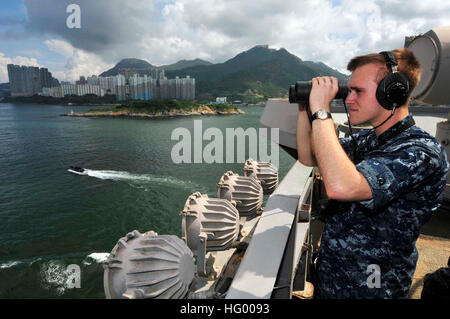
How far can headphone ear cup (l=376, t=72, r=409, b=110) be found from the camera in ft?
4.93

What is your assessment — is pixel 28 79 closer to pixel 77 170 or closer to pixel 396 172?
pixel 77 170

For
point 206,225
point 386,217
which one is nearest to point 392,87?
point 386,217

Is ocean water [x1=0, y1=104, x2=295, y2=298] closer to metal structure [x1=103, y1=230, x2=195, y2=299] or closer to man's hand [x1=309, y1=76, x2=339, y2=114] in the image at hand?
metal structure [x1=103, y1=230, x2=195, y2=299]

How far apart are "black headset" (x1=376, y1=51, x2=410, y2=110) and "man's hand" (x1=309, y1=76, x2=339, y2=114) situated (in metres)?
0.26

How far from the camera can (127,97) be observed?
144 m

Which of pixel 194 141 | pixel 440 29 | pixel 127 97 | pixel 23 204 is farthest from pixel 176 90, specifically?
pixel 440 29

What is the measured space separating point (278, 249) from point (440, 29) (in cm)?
458

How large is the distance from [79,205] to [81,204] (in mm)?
180

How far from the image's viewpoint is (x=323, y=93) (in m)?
1.65

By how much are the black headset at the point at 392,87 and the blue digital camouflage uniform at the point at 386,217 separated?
18 cm

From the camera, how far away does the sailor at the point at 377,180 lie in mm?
1374

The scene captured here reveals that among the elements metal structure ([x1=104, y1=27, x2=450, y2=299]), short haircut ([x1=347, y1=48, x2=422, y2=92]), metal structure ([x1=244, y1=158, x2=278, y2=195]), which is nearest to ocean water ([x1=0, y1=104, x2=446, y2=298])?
metal structure ([x1=244, y1=158, x2=278, y2=195])
